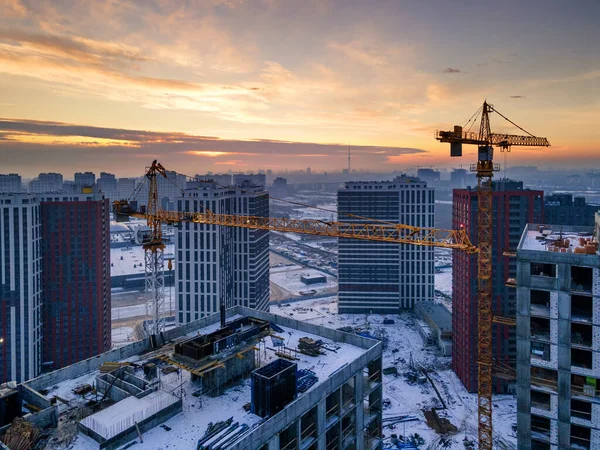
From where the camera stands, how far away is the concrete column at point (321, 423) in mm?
25094

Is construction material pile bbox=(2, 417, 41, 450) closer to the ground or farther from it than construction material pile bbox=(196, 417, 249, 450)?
farther from it

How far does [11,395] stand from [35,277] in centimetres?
6775

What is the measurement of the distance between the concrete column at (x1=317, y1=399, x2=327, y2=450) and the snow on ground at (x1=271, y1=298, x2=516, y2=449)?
3709cm

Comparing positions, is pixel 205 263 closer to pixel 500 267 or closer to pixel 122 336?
pixel 122 336

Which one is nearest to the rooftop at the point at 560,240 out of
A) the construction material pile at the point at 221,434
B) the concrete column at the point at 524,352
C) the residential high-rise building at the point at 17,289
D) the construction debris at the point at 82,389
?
the concrete column at the point at 524,352

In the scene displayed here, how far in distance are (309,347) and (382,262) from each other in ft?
277

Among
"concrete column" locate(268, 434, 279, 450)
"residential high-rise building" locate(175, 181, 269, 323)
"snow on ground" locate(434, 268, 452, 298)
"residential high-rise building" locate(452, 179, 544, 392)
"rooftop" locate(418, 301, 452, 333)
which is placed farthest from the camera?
"snow on ground" locate(434, 268, 452, 298)

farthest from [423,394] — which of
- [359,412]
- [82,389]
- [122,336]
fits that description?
[122,336]

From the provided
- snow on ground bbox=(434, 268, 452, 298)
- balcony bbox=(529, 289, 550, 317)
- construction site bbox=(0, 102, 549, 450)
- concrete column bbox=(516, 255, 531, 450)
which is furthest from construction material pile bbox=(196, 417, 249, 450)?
snow on ground bbox=(434, 268, 452, 298)

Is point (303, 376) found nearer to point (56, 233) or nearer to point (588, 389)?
point (588, 389)

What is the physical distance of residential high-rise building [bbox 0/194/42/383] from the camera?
76.9 meters

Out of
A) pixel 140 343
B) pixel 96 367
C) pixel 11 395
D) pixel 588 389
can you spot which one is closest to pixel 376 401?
pixel 588 389

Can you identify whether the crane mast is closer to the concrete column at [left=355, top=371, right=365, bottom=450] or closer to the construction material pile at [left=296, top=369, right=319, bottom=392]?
the construction material pile at [left=296, top=369, right=319, bottom=392]

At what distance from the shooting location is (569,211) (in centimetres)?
12562
